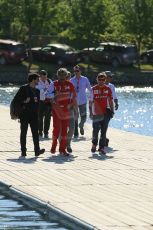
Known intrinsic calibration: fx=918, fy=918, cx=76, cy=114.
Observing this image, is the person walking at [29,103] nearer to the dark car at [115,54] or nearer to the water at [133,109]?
the water at [133,109]

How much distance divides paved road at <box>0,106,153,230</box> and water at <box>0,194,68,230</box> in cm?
32

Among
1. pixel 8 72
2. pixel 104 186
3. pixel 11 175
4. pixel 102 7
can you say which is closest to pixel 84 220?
pixel 104 186

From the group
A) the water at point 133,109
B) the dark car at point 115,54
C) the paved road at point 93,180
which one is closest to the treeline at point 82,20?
the dark car at point 115,54

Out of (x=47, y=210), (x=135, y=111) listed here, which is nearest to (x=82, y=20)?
(x=135, y=111)

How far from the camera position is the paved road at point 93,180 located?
11273 millimetres

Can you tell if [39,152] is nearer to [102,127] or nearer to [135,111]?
[102,127]

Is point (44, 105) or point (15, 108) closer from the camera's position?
point (15, 108)

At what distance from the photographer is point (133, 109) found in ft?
138

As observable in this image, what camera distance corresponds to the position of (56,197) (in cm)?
1255

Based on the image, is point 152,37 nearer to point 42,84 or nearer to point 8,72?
point 8,72

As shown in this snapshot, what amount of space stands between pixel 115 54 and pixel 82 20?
6.50m

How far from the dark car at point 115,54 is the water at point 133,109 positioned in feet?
23.9

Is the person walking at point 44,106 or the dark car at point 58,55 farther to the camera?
the dark car at point 58,55

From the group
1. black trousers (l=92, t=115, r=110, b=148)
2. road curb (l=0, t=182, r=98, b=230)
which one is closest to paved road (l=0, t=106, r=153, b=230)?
road curb (l=0, t=182, r=98, b=230)
